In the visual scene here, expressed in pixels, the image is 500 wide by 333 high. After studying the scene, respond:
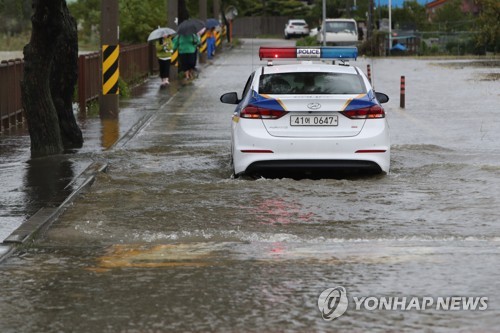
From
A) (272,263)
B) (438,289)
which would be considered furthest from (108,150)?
(438,289)

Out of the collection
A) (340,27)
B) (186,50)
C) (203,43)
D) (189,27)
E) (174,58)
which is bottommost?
(340,27)

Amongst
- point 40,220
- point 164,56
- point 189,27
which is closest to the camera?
point 40,220

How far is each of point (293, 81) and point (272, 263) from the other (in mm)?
6071

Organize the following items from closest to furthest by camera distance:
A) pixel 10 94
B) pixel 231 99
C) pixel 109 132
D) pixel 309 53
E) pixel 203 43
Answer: pixel 231 99 → pixel 309 53 → pixel 109 132 → pixel 10 94 → pixel 203 43

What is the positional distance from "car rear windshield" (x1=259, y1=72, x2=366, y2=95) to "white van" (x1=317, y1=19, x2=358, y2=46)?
55.4 metres

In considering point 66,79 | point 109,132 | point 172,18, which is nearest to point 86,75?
point 109,132

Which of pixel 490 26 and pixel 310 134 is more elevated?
pixel 310 134

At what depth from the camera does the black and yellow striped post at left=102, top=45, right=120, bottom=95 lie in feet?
82.0

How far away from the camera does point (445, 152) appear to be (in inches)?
714

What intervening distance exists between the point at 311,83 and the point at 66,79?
16.5ft

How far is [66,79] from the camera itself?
18953 mm

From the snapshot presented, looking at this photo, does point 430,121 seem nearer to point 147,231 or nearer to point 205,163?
point 205,163

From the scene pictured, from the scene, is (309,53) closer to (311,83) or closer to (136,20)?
(311,83)

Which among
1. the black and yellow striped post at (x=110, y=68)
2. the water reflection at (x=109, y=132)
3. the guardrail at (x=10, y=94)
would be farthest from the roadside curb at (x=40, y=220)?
the black and yellow striped post at (x=110, y=68)
